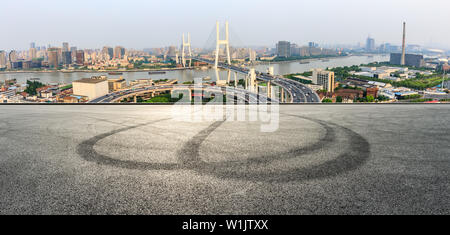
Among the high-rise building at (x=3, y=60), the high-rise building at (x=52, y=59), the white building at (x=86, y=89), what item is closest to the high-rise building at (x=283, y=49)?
the high-rise building at (x=52, y=59)

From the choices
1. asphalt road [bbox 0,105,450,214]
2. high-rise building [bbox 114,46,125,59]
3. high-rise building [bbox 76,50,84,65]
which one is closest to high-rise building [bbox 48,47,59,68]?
high-rise building [bbox 76,50,84,65]

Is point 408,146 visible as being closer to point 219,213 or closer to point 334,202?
point 334,202

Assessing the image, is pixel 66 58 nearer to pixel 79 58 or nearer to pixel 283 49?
pixel 79 58

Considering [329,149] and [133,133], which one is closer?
[329,149]

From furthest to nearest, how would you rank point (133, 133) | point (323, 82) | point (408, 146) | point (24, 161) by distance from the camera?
point (323, 82) → point (133, 133) → point (408, 146) → point (24, 161)

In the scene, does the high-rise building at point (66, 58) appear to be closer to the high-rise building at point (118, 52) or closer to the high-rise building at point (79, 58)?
the high-rise building at point (79, 58)

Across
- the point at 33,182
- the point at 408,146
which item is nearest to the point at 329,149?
the point at 408,146
